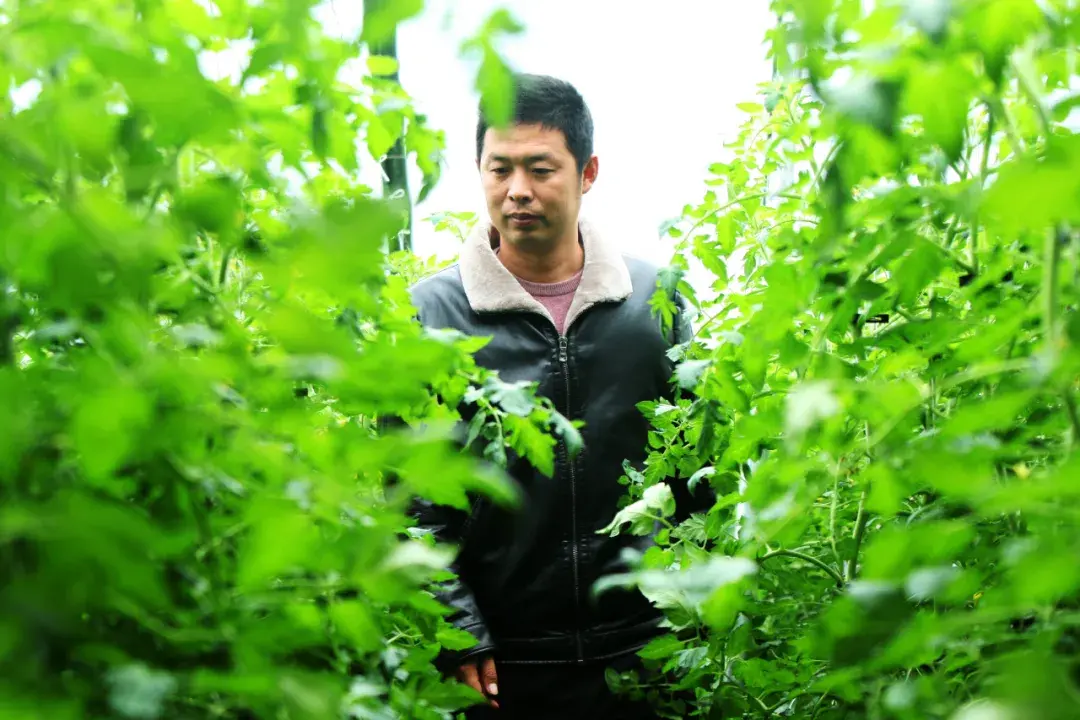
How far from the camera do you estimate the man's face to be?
1.76 meters

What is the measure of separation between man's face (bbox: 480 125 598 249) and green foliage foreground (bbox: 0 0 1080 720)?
95 cm

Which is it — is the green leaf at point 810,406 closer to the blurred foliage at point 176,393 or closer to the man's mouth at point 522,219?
the blurred foliage at point 176,393

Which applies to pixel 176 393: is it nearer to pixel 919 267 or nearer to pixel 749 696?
pixel 919 267

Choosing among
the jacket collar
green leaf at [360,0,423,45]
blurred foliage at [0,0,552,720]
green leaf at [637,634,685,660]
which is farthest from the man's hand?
green leaf at [360,0,423,45]

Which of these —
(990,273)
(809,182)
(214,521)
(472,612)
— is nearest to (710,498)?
(472,612)

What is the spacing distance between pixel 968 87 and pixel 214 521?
1.76 ft

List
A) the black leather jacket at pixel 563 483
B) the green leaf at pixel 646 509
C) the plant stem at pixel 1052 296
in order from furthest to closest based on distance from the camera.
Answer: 1. the black leather jacket at pixel 563 483
2. the green leaf at pixel 646 509
3. the plant stem at pixel 1052 296

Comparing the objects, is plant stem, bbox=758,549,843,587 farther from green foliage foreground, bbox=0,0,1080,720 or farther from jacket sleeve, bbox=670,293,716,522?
jacket sleeve, bbox=670,293,716,522

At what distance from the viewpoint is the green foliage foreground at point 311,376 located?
439 mm

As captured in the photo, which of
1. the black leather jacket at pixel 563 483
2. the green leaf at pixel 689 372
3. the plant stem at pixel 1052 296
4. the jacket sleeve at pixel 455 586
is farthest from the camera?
the black leather jacket at pixel 563 483

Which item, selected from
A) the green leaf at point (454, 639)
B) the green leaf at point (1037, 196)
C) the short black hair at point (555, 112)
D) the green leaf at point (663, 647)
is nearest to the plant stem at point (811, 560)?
the green leaf at point (663, 647)

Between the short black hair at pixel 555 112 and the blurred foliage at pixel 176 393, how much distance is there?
109 cm

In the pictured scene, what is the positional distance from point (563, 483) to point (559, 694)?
0.41 m

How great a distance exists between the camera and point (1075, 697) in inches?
16.1
